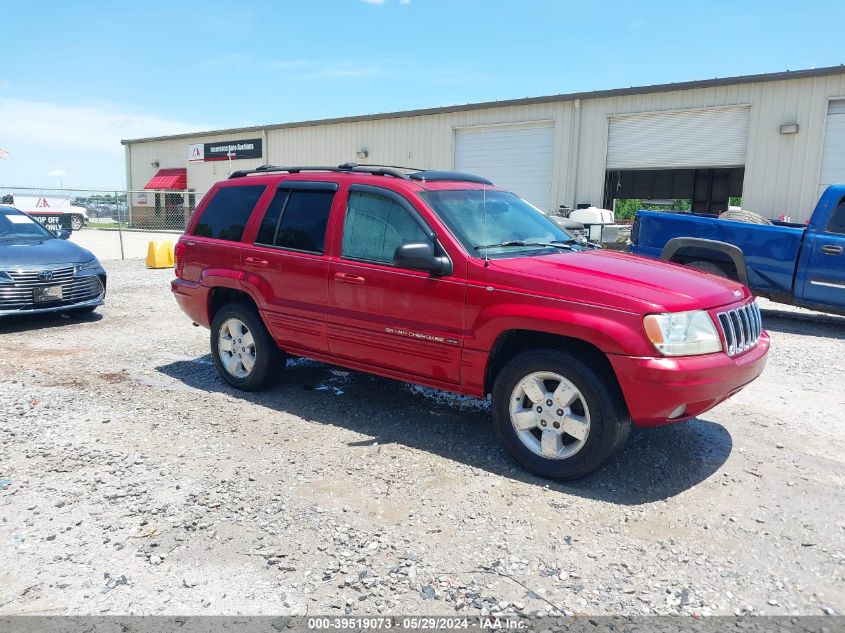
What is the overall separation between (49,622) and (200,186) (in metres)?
37.4

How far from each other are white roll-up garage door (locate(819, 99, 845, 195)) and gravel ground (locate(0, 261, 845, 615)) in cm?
1309

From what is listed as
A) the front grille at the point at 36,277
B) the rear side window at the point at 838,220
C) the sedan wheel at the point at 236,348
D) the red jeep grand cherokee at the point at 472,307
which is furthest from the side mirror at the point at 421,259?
the rear side window at the point at 838,220

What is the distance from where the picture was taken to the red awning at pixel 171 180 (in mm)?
37566

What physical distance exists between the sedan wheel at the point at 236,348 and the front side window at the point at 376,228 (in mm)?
1386

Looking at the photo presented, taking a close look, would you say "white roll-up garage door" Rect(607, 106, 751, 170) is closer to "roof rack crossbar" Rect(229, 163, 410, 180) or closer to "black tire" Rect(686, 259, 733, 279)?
"black tire" Rect(686, 259, 733, 279)

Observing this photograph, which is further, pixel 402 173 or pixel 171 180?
pixel 171 180

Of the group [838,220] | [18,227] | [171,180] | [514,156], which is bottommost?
[18,227]

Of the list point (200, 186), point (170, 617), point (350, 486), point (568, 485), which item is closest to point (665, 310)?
point (568, 485)

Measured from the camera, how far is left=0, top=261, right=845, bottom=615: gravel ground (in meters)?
2.94

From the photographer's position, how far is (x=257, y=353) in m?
5.64

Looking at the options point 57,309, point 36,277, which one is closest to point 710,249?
point 57,309

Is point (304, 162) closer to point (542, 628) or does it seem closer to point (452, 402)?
point (452, 402)

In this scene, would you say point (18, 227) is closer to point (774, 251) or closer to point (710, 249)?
point (710, 249)

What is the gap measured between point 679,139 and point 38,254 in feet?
54.6
